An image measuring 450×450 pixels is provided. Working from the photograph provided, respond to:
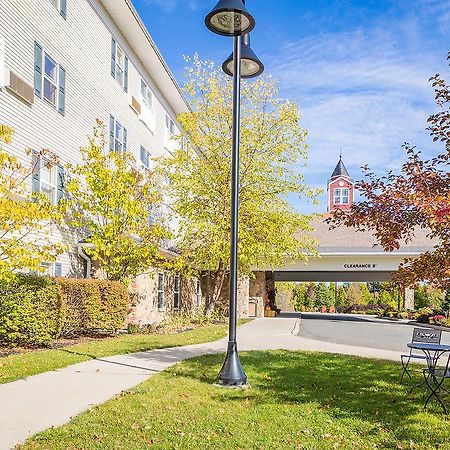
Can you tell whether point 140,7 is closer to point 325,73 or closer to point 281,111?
point 281,111

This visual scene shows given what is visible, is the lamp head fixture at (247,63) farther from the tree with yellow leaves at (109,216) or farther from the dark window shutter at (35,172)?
the tree with yellow leaves at (109,216)

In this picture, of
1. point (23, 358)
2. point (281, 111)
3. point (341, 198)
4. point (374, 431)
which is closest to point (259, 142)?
point (281, 111)

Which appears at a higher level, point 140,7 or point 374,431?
point 140,7

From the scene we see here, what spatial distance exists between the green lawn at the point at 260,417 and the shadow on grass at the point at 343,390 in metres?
0.01

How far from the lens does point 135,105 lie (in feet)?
75.3

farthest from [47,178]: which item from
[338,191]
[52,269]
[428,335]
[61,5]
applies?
[338,191]

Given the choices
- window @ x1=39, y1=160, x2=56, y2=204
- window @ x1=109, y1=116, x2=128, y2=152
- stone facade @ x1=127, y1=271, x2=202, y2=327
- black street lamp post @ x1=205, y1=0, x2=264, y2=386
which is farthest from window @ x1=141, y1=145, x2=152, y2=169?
black street lamp post @ x1=205, y1=0, x2=264, y2=386

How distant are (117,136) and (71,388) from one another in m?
14.4

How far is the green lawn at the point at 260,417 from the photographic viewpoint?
5.58 metres

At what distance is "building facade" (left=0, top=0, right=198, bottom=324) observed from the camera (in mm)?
13758

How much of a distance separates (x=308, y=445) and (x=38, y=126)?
39.5ft

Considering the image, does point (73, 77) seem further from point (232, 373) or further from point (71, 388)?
point (232, 373)

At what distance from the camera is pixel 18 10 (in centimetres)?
1373

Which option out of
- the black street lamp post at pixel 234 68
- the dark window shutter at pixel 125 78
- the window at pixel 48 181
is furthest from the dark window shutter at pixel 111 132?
the black street lamp post at pixel 234 68
